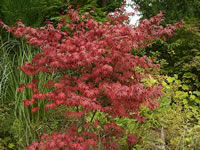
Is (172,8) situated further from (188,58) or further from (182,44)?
(188,58)

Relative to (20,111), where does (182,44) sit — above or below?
above

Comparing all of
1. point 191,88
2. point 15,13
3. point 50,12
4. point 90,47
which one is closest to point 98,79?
point 90,47

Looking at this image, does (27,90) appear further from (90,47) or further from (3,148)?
(90,47)

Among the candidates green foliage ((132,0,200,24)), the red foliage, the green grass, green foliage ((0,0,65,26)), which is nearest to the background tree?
green foliage ((132,0,200,24))

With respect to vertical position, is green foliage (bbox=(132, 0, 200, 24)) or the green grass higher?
green foliage (bbox=(132, 0, 200, 24))

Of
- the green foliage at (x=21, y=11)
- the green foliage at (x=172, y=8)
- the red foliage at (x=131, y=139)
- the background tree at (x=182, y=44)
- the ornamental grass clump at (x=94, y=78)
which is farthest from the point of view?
the green foliage at (x=172, y=8)

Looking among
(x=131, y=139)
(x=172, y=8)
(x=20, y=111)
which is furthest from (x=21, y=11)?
(x=172, y=8)

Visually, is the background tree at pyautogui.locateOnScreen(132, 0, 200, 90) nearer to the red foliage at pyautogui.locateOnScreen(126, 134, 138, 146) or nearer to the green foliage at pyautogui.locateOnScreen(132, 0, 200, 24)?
the green foliage at pyautogui.locateOnScreen(132, 0, 200, 24)

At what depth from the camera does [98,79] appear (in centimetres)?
298

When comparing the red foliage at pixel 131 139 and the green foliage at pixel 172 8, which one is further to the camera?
the green foliage at pixel 172 8

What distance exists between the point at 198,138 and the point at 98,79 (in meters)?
2.20

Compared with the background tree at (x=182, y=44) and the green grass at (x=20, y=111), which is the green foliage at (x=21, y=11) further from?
the background tree at (x=182, y=44)

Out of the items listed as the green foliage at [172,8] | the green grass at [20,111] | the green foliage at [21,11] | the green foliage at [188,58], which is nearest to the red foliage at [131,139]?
the green grass at [20,111]

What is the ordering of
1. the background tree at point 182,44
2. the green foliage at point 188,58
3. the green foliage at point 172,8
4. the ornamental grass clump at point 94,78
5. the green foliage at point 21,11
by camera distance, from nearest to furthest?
the ornamental grass clump at point 94,78
the green foliage at point 21,11
the green foliage at point 188,58
the background tree at point 182,44
the green foliage at point 172,8
